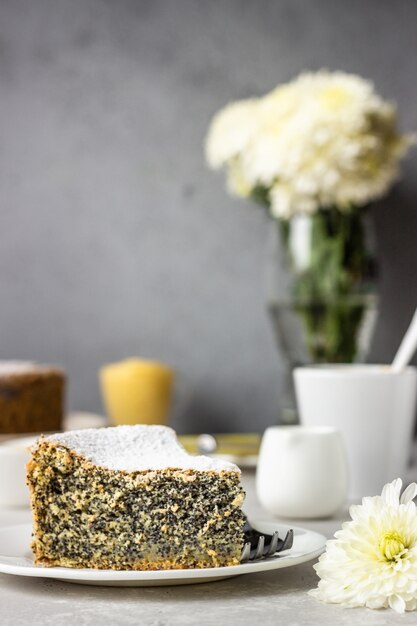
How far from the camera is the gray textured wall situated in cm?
247

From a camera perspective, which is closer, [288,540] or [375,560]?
[375,560]

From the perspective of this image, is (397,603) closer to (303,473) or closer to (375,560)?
(375,560)

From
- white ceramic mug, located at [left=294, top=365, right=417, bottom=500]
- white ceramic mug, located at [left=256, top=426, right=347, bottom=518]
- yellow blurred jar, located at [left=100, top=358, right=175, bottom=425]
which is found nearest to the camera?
white ceramic mug, located at [left=256, top=426, right=347, bottom=518]

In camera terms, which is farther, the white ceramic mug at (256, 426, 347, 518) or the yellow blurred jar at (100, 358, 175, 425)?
the yellow blurred jar at (100, 358, 175, 425)

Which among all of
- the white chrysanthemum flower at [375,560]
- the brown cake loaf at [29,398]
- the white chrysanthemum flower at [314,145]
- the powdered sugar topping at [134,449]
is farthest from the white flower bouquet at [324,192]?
the white chrysanthemum flower at [375,560]

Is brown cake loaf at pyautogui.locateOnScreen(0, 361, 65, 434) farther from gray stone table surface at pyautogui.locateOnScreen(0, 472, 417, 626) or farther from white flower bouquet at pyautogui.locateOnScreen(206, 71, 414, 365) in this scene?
gray stone table surface at pyautogui.locateOnScreen(0, 472, 417, 626)

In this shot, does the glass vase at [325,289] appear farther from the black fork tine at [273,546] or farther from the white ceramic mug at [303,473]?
the black fork tine at [273,546]

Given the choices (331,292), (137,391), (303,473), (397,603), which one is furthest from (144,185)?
Result: (397,603)

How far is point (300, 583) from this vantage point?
968 millimetres

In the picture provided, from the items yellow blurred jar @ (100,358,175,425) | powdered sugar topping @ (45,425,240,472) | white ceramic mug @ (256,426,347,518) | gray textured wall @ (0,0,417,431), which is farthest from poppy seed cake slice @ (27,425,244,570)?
gray textured wall @ (0,0,417,431)

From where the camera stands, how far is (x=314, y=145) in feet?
6.75

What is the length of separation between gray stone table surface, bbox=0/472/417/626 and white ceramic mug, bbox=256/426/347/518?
0.30 meters

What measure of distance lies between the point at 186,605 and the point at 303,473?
1.50 feet

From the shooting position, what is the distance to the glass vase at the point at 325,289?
2082 millimetres
